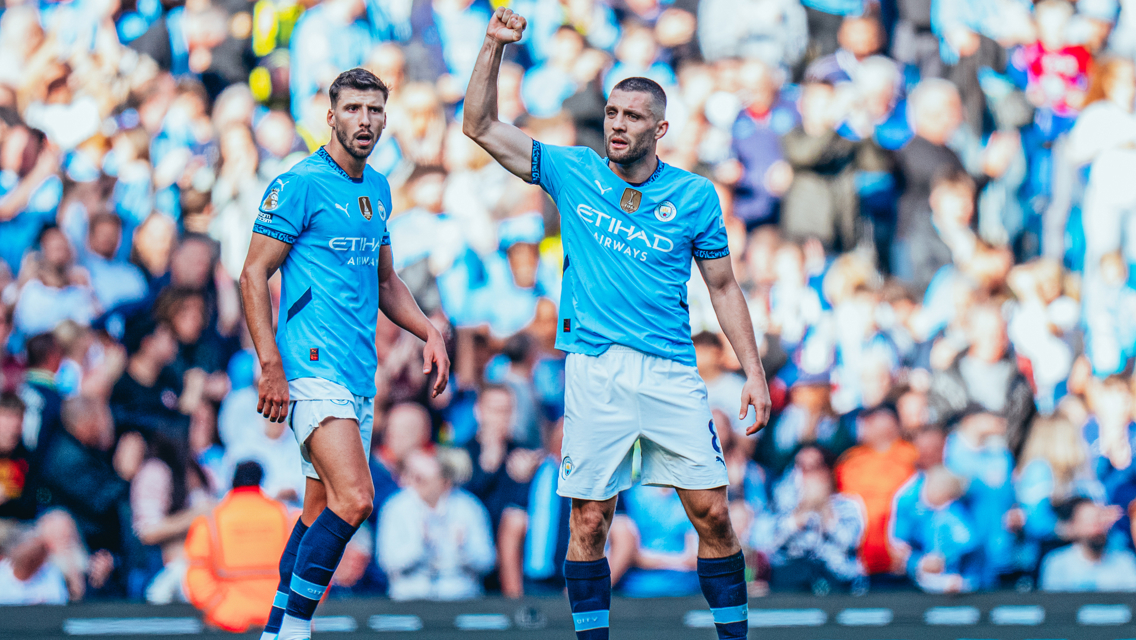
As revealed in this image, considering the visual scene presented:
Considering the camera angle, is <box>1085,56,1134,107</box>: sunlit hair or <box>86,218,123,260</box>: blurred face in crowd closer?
<box>86,218,123,260</box>: blurred face in crowd

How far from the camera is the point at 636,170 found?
122 inches

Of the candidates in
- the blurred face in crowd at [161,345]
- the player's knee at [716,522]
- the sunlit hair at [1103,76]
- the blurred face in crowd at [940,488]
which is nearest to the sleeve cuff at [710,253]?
the player's knee at [716,522]

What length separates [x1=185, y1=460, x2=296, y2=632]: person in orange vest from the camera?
495 centimetres

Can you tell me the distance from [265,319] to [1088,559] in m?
4.75

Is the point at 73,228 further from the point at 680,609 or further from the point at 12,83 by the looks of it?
the point at 680,609

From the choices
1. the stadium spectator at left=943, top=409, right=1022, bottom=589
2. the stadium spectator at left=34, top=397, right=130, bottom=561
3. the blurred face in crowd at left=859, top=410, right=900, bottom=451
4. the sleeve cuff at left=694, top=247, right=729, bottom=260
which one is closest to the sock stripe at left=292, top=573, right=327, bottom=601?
the sleeve cuff at left=694, top=247, right=729, bottom=260

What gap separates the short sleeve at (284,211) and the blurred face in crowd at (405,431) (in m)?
2.46

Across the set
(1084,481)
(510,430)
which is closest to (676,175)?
(510,430)

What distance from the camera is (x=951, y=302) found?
5945mm

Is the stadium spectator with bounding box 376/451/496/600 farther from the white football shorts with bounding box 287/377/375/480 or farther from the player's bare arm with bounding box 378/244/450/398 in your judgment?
the white football shorts with bounding box 287/377/375/480

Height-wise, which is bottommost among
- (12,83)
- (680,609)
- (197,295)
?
(680,609)

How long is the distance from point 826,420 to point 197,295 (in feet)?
11.5

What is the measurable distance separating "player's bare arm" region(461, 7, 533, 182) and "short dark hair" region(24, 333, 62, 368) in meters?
3.38

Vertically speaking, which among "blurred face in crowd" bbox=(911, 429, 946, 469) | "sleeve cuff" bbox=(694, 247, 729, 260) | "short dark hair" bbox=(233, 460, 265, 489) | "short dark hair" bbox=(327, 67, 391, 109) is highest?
"short dark hair" bbox=(327, 67, 391, 109)
